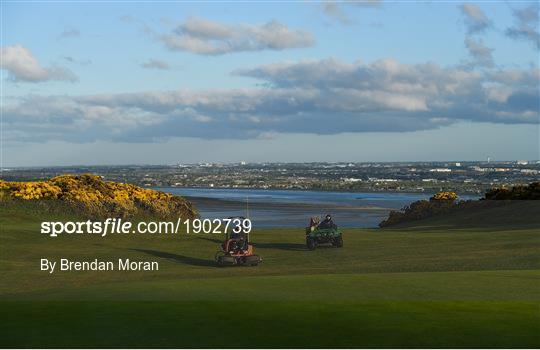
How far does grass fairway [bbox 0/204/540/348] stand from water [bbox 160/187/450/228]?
12082mm

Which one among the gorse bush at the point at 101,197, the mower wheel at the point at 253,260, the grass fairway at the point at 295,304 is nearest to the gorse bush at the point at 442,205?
the gorse bush at the point at 101,197

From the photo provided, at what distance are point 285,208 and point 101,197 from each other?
12716 mm

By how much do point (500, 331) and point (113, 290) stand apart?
10.3 metres

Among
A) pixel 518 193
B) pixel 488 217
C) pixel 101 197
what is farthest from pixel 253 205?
pixel 518 193

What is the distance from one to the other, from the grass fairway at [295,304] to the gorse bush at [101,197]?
10804 mm

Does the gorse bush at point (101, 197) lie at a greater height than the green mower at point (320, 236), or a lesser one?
greater

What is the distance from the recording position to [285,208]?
51500mm

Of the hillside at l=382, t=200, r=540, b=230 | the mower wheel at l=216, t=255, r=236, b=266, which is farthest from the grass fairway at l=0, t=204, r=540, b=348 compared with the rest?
the hillside at l=382, t=200, r=540, b=230

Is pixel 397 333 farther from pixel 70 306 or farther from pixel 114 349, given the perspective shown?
pixel 70 306

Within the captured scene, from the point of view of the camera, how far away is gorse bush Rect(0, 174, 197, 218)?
43.6 m

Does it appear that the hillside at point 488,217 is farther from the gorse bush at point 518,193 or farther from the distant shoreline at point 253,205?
the distant shoreline at point 253,205

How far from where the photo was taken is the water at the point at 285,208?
45.1 metres

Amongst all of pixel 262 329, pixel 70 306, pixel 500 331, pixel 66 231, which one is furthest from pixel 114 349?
pixel 66 231

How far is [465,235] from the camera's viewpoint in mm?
39062
